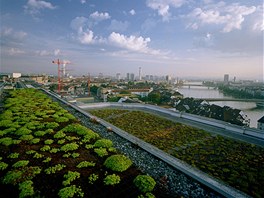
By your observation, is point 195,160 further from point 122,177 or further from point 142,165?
point 122,177

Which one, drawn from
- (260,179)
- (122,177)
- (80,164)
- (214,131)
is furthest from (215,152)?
(80,164)

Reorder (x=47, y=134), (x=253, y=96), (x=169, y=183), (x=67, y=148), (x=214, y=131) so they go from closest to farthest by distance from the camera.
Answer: (x=169, y=183), (x=67, y=148), (x=47, y=134), (x=214, y=131), (x=253, y=96)

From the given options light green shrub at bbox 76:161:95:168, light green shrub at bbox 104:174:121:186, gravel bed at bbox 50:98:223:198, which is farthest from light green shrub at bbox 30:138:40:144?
light green shrub at bbox 104:174:121:186

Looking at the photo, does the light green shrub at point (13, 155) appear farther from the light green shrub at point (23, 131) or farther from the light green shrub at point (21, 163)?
the light green shrub at point (23, 131)

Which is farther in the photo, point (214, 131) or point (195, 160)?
point (214, 131)

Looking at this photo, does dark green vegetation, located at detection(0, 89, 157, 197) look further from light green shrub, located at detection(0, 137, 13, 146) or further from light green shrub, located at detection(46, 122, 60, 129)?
light green shrub, located at detection(46, 122, 60, 129)

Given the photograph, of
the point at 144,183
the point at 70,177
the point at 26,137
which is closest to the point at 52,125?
the point at 26,137
